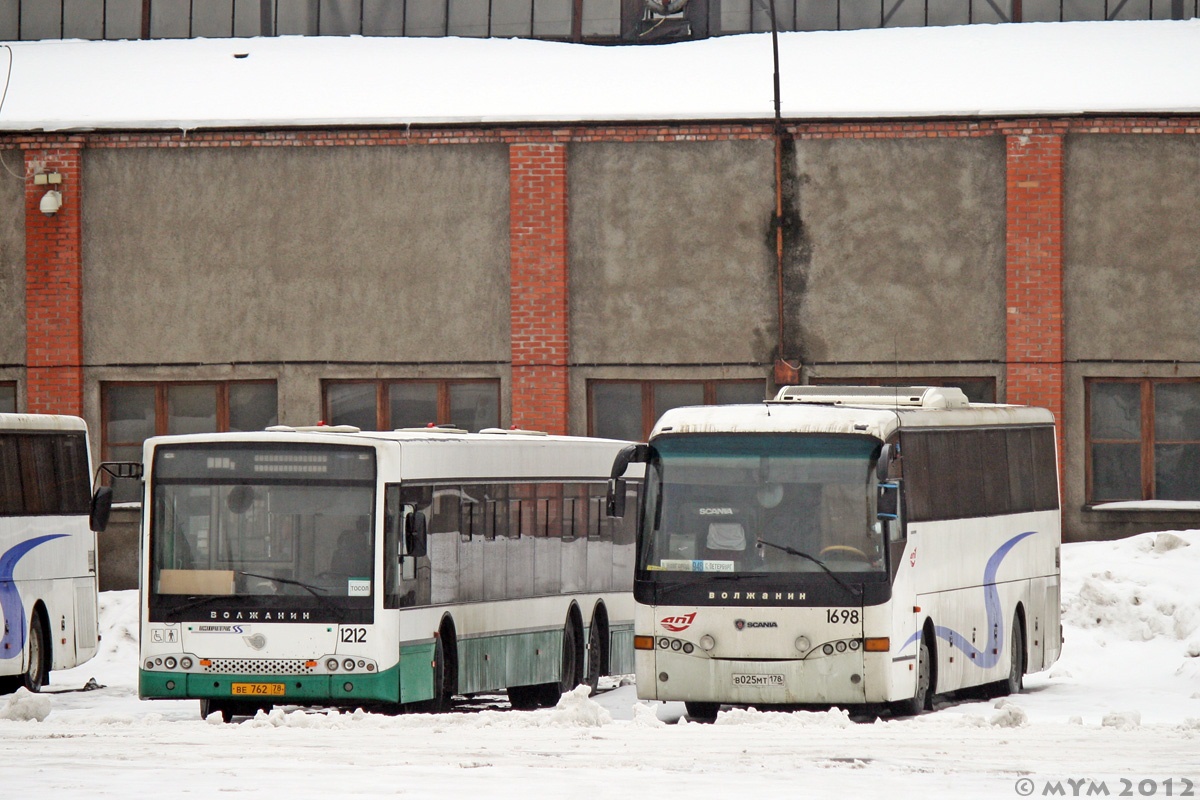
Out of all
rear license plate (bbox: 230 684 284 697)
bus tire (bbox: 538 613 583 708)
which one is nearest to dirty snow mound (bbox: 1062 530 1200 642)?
bus tire (bbox: 538 613 583 708)

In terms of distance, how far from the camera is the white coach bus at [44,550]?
21.8 metres

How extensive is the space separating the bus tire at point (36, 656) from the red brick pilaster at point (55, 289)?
8200mm

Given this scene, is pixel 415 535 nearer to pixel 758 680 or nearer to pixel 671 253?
pixel 758 680

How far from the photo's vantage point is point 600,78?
31.2m

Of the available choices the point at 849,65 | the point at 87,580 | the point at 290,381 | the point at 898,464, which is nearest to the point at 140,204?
the point at 290,381

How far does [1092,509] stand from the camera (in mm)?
28344

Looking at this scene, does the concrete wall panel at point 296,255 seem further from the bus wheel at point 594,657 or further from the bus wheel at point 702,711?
the bus wheel at point 702,711

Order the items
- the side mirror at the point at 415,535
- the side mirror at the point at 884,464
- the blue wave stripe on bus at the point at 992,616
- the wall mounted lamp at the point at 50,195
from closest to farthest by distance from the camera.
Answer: the side mirror at the point at 884,464 < the side mirror at the point at 415,535 < the blue wave stripe on bus at the point at 992,616 < the wall mounted lamp at the point at 50,195

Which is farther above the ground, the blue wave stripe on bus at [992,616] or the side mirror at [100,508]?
the side mirror at [100,508]

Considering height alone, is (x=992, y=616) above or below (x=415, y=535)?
below

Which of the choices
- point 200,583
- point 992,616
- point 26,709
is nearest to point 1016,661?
point 992,616

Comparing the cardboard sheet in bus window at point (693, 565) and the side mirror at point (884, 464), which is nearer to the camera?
the side mirror at point (884, 464)

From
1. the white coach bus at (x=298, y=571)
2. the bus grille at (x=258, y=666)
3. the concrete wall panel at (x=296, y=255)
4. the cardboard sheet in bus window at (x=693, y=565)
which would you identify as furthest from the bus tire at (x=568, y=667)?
the concrete wall panel at (x=296, y=255)

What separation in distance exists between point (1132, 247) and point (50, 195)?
1611cm
